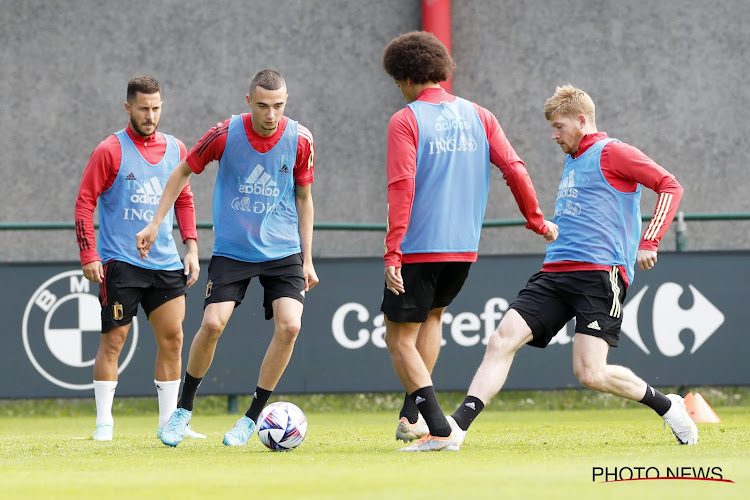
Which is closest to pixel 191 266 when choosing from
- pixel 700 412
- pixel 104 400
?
pixel 104 400

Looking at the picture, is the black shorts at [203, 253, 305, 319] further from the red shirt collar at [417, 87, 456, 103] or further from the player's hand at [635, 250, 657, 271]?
the player's hand at [635, 250, 657, 271]

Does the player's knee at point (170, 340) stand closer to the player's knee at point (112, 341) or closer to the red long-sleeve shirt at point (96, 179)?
the player's knee at point (112, 341)

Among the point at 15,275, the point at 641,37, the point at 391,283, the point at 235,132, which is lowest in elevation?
the point at 15,275

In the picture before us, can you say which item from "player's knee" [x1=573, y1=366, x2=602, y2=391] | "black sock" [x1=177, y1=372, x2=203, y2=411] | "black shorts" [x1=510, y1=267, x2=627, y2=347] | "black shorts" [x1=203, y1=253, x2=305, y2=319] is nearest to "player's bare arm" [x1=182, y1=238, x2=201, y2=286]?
"black shorts" [x1=203, y1=253, x2=305, y2=319]

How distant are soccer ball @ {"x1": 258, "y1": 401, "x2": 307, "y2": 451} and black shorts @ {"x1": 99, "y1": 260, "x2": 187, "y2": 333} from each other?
163 centimetres

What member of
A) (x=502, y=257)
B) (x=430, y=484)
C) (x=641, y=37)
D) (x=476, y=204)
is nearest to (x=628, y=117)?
(x=641, y=37)

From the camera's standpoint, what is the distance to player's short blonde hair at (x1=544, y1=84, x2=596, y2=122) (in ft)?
21.7

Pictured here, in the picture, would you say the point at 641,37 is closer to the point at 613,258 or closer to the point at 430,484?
the point at 613,258

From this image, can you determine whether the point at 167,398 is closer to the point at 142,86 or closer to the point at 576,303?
the point at 142,86

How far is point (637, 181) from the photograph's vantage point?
21.2 feet

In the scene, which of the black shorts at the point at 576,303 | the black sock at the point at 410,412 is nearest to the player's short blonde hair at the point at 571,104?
the black shorts at the point at 576,303

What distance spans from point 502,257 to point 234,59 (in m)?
4.91

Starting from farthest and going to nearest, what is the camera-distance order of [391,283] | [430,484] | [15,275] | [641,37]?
[641,37], [15,275], [391,283], [430,484]

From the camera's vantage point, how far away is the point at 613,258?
651cm
